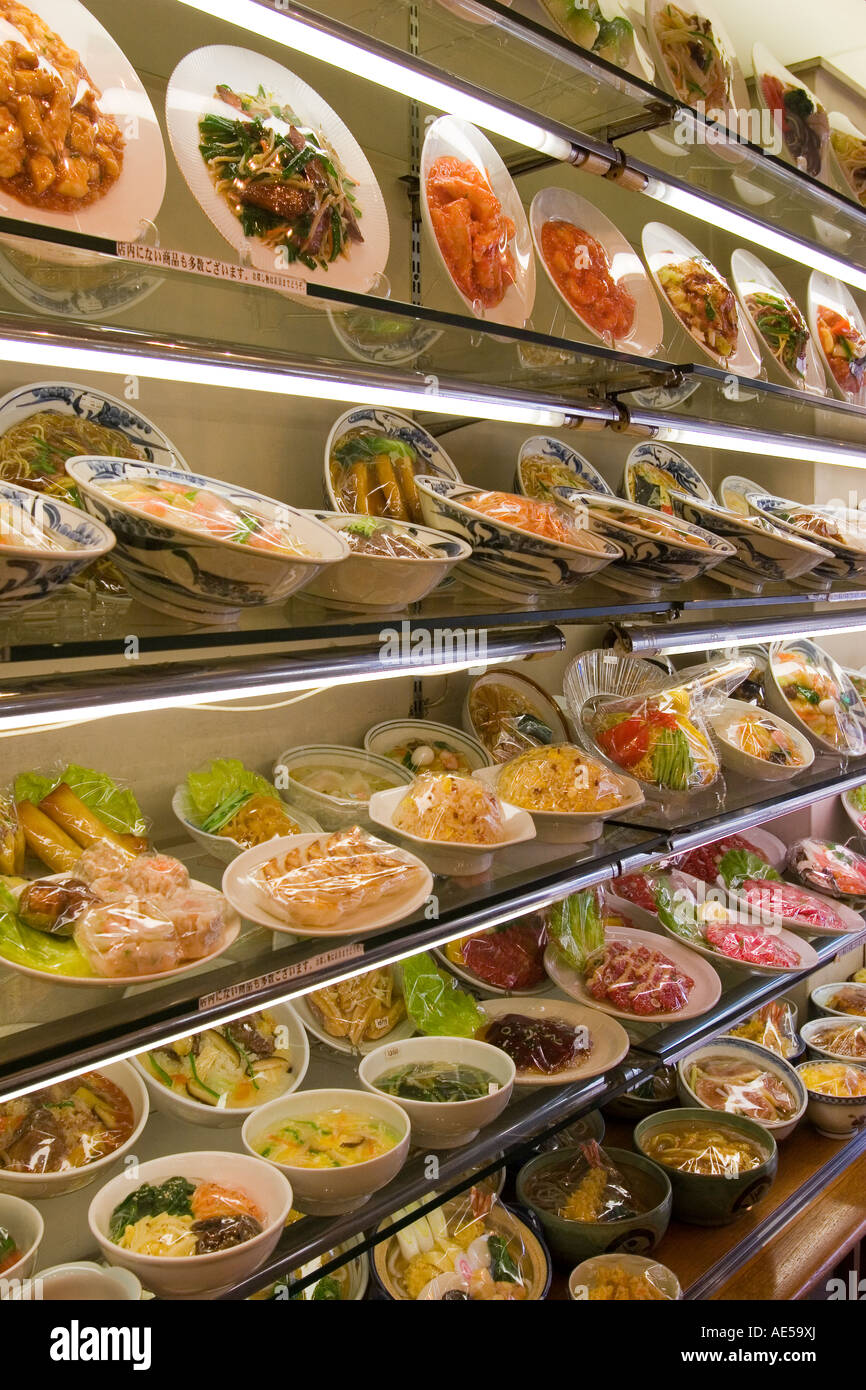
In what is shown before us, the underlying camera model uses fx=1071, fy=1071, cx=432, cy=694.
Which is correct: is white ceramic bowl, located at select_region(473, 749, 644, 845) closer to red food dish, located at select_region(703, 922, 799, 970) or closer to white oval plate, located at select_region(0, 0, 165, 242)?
red food dish, located at select_region(703, 922, 799, 970)

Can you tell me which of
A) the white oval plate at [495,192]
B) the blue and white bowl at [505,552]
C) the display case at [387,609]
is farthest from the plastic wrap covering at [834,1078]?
the white oval plate at [495,192]

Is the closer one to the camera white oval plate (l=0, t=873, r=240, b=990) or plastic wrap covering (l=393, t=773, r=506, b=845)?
→ white oval plate (l=0, t=873, r=240, b=990)

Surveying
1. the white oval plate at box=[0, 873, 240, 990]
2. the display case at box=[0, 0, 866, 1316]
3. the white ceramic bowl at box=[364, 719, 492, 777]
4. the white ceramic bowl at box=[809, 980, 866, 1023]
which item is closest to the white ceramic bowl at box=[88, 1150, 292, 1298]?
the display case at box=[0, 0, 866, 1316]

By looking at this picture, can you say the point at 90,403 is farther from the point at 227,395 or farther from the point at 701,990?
the point at 701,990

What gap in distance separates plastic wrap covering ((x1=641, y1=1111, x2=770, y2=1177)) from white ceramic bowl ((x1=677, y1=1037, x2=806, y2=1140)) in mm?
50

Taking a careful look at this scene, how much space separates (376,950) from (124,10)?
1575 millimetres

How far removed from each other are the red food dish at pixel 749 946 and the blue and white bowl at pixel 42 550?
1921mm

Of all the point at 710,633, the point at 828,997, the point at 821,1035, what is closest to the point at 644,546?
the point at 710,633

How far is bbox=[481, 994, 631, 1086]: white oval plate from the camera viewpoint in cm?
213

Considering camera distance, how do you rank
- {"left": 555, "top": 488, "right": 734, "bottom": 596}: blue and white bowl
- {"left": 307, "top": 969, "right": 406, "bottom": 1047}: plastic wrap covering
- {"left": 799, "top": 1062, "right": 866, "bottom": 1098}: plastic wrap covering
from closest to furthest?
{"left": 307, "top": 969, "right": 406, "bottom": 1047}: plastic wrap covering < {"left": 555, "top": 488, "right": 734, "bottom": 596}: blue and white bowl < {"left": 799, "top": 1062, "right": 866, "bottom": 1098}: plastic wrap covering

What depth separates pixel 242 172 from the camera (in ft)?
5.25

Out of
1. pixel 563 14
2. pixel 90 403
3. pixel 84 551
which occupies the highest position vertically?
pixel 563 14

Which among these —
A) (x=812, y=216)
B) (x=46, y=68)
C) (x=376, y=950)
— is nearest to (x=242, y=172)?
(x=46, y=68)

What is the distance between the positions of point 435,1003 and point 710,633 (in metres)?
1.03
